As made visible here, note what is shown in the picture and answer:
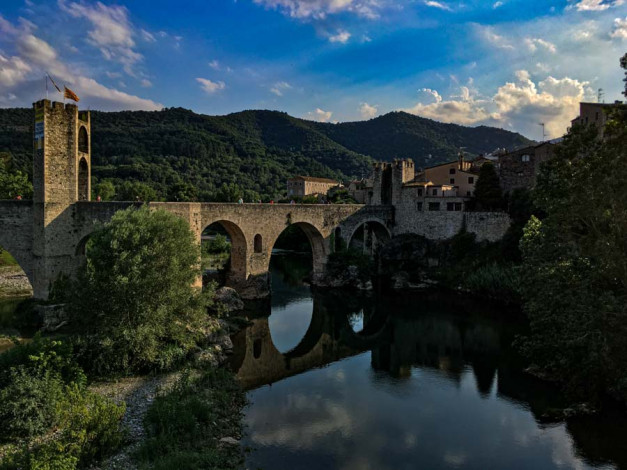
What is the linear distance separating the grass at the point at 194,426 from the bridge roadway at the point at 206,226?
7.01m

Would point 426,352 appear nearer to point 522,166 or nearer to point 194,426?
point 194,426

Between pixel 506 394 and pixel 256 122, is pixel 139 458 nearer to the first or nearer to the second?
pixel 506 394

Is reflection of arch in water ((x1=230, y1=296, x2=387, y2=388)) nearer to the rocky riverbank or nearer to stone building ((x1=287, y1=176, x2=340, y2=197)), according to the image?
the rocky riverbank

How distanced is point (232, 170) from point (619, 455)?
8302 cm

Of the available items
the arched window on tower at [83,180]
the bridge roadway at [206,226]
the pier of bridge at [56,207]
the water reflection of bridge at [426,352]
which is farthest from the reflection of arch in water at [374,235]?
the arched window on tower at [83,180]

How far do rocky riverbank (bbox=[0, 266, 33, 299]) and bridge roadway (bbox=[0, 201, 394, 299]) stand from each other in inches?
247

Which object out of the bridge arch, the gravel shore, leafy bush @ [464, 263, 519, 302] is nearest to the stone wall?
the gravel shore

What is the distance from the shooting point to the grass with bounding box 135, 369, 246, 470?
9.75 metres

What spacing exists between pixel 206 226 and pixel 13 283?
A: 13.3 metres

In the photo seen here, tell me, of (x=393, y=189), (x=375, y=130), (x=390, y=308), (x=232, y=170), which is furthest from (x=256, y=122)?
(x=390, y=308)

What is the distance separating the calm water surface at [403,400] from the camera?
11.6 m

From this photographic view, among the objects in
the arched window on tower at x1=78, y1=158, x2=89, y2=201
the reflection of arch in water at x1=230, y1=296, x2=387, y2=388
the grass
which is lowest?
the reflection of arch in water at x1=230, y1=296, x2=387, y2=388

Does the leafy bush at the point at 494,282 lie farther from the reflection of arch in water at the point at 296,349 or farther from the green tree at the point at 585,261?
the green tree at the point at 585,261

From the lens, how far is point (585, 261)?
13148 mm
